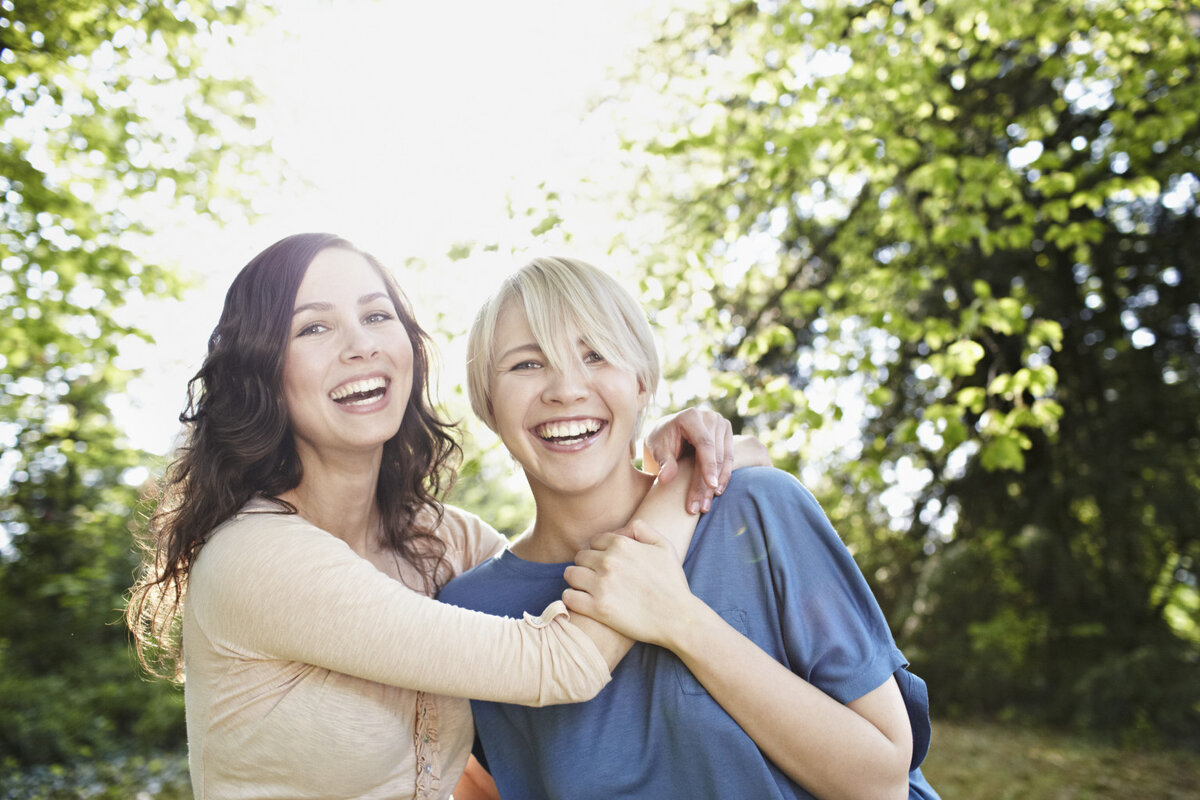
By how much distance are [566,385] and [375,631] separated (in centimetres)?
68

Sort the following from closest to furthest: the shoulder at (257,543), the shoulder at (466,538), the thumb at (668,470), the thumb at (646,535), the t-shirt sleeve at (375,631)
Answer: the t-shirt sleeve at (375,631) → the shoulder at (257,543) → the thumb at (646,535) → the thumb at (668,470) → the shoulder at (466,538)

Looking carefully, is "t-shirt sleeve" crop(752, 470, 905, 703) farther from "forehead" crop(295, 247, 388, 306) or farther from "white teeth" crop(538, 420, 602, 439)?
"forehead" crop(295, 247, 388, 306)

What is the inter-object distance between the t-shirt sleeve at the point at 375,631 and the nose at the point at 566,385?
0.47m

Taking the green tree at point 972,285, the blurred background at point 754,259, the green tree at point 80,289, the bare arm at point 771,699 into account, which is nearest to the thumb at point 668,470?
the bare arm at point 771,699

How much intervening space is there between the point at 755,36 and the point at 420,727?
5.99 m

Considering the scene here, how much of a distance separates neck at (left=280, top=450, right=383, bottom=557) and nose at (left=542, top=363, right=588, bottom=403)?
0.58 m

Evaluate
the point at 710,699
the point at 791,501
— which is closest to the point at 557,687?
the point at 710,699

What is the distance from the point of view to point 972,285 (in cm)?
641

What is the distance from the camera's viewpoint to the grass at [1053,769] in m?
6.86

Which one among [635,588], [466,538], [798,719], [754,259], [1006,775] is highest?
[754,259]

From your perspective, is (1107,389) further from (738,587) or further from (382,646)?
(382,646)

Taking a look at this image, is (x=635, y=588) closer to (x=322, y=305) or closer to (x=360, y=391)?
(x=360, y=391)

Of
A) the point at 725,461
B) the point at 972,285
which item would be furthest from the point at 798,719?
the point at 972,285

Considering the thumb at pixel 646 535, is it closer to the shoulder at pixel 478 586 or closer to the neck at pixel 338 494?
the shoulder at pixel 478 586
